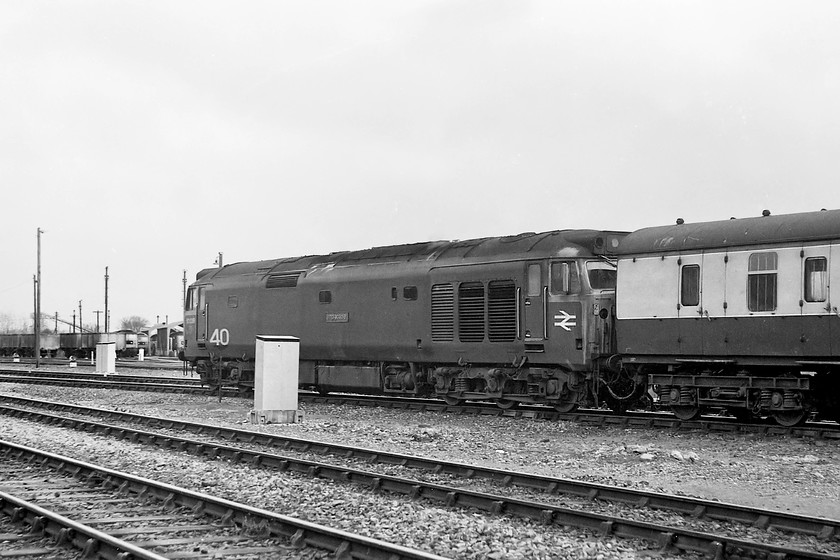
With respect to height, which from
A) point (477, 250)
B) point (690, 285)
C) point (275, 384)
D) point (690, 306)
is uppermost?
point (477, 250)

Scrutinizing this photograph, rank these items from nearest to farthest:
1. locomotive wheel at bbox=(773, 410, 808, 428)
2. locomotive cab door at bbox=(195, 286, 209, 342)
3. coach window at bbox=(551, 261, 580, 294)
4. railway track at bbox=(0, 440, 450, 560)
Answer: railway track at bbox=(0, 440, 450, 560) → locomotive wheel at bbox=(773, 410, 808, 428) → coach window at bbox=(551, 261, 580, 294) → locomotive cab door at bbox=(195, 286, 209, 342)

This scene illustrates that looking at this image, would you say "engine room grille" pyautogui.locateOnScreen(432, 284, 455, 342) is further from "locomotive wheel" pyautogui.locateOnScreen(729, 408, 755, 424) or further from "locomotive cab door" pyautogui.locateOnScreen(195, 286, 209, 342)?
"locomotive cab door" pyautogui.locateOnScreen(195, 286, 209, 342)

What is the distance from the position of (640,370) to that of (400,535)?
10.3 metres

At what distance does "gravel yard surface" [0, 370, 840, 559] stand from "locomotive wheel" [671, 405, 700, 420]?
2.33ft

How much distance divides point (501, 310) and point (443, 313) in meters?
1.80

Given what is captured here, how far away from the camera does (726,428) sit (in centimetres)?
1670

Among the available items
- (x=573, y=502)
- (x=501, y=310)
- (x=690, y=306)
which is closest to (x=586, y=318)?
(x=501, y=310)

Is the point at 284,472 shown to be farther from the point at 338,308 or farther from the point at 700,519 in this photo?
the point at 338,308

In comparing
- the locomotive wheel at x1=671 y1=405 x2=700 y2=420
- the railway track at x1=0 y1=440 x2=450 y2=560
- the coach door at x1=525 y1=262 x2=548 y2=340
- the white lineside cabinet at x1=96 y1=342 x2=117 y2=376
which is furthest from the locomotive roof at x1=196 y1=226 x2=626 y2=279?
the white lineside cabinet at x1=96 y1=342 x2=117 y2=376

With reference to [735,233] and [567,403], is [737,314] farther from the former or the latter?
[567,403]

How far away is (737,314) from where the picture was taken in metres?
16.5

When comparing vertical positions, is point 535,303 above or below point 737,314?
above

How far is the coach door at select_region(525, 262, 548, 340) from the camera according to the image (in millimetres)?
19750

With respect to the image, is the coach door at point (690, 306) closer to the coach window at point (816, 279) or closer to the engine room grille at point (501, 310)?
the coach window at point (816, 279)
